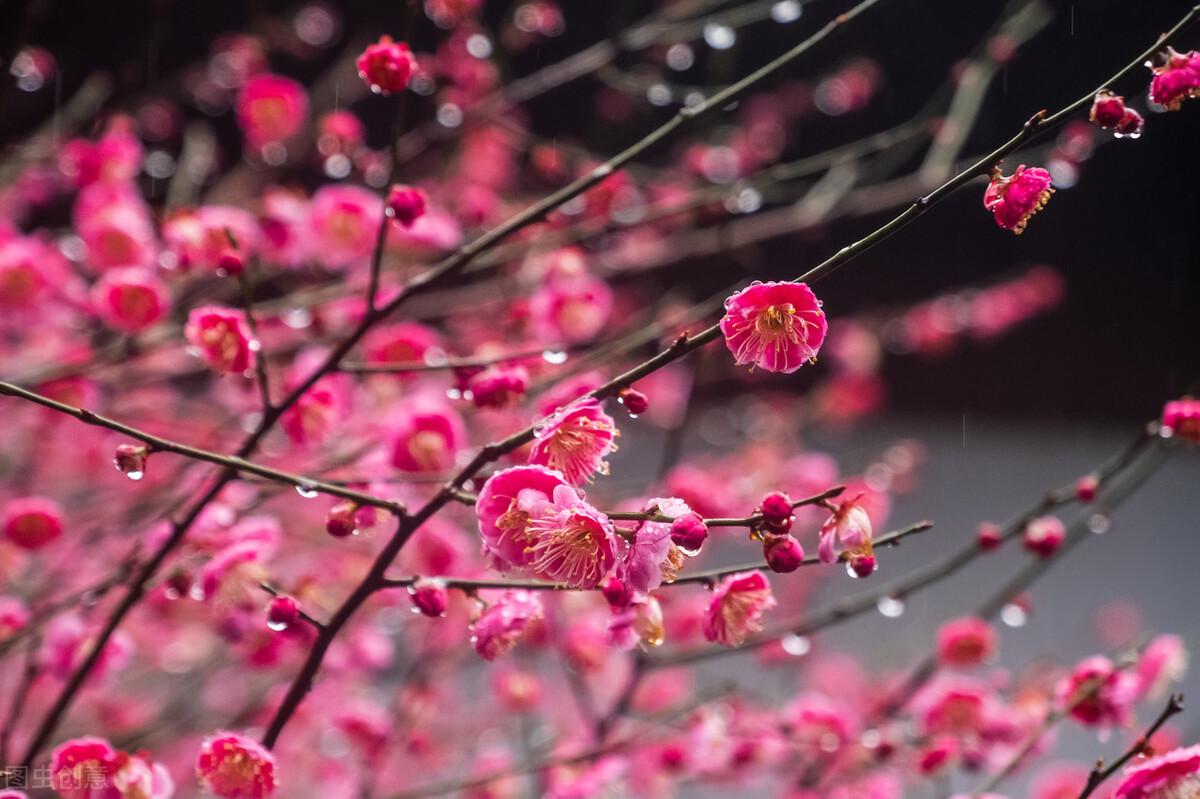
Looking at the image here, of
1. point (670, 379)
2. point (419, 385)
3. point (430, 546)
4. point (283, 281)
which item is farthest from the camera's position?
point (670, 379)

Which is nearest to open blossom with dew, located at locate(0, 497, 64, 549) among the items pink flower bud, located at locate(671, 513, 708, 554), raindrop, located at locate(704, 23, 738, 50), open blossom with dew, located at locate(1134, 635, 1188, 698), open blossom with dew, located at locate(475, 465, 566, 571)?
open blossom with dew, located at locate(475, 465, 566, 571)

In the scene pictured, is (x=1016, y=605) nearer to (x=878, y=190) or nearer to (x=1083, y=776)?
(x=1083, y=776)

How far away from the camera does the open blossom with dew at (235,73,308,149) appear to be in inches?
49.0

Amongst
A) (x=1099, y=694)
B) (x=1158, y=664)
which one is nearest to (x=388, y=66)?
(x=1099, y=694)

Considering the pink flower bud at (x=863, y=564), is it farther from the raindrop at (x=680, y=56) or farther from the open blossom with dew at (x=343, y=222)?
the raindrop at (x=680, y=56)

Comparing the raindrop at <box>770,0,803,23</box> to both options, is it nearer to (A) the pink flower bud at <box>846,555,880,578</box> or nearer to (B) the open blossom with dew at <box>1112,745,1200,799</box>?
(A) the pink flower bud at <box>846,555,880,578</box>

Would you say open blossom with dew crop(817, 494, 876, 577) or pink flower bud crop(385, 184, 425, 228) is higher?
pink flower bud crop(385, 184, 425, 228)

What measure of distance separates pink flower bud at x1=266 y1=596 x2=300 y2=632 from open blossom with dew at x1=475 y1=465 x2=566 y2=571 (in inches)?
5.4

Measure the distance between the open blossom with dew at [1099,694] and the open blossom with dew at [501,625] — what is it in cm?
44

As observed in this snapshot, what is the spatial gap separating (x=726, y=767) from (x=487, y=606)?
2.03 ft

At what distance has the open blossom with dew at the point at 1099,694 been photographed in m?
0.77

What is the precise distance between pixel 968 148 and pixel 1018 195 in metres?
0.64

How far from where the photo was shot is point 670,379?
1.89m

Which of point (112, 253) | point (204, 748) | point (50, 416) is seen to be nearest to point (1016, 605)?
point (204, 748)
